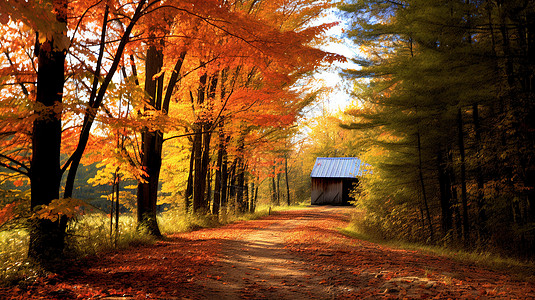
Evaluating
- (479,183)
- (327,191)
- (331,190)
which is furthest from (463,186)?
(327,191)

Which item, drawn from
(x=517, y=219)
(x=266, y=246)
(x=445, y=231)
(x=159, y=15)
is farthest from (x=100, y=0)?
(x=445, y=231)

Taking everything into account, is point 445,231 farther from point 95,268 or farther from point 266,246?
point 95,268

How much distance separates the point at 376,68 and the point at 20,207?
32.9 ft

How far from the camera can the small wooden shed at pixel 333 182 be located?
33.5 meters

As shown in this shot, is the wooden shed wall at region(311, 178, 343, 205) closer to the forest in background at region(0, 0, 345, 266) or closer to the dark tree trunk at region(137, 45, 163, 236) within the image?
the forest in background at region(0, 0, 345, 266)

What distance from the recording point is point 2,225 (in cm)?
500

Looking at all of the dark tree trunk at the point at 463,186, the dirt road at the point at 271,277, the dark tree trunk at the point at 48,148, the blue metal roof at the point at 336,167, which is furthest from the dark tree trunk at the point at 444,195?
the blue metal roof at the point at 336,167

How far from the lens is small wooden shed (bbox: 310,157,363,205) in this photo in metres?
33.5

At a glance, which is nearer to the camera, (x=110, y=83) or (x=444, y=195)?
(x=110, y=83)

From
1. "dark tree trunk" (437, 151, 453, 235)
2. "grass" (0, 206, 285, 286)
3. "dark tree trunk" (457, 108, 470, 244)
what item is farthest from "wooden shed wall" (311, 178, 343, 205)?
"dark tree trunk" (457, 108, 470, 244)

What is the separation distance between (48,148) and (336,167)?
102 ft

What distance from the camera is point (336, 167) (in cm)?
3453

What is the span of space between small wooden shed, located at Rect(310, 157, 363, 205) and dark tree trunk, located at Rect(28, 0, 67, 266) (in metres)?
29.8

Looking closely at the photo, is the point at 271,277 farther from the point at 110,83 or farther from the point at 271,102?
the point at 271,102
